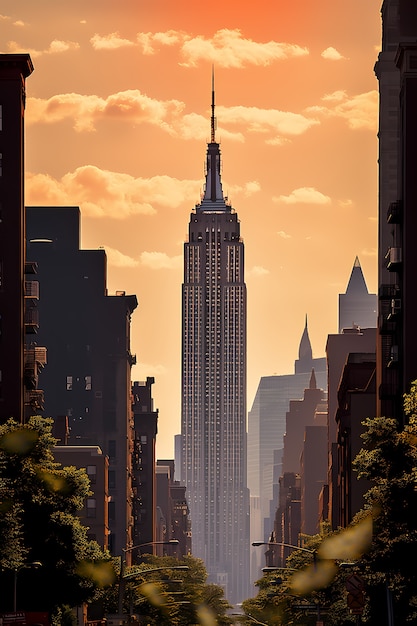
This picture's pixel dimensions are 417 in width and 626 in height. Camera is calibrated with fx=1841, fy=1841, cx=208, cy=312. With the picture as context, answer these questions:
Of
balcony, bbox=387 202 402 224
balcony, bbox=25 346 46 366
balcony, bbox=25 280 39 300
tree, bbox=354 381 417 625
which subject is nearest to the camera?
tree, bbox=354 381 417 625

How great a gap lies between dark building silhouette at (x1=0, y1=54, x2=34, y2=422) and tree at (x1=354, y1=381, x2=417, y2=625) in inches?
1535

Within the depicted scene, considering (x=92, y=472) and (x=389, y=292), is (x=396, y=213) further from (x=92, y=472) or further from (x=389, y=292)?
(x=92, y=472)

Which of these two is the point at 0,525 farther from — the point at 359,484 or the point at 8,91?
the point at 359,484

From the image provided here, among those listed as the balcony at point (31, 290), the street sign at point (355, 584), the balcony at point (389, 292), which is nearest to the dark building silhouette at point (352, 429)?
the balcony at point (389, 292)

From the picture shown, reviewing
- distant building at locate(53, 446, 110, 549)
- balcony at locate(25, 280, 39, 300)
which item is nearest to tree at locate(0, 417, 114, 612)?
balcony at locate(25, 280, 39, 300)

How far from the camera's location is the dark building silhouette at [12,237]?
4776 inches

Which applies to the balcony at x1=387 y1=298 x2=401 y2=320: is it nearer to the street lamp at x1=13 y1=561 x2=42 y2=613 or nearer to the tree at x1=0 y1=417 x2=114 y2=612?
the tree at x1=0 y1=417 x2=114 y2=612

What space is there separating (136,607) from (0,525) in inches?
2641

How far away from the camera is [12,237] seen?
123 metres

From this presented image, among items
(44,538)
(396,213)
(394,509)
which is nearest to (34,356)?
(396,213)

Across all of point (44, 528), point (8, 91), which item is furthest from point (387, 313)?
point (44, 528)

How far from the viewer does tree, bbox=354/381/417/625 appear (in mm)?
82875

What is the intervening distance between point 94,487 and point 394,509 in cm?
11174

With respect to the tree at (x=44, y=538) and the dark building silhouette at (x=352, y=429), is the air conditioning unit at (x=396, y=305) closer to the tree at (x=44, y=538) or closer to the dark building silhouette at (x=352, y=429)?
the dark building silhouette at (x=352, y=429)
